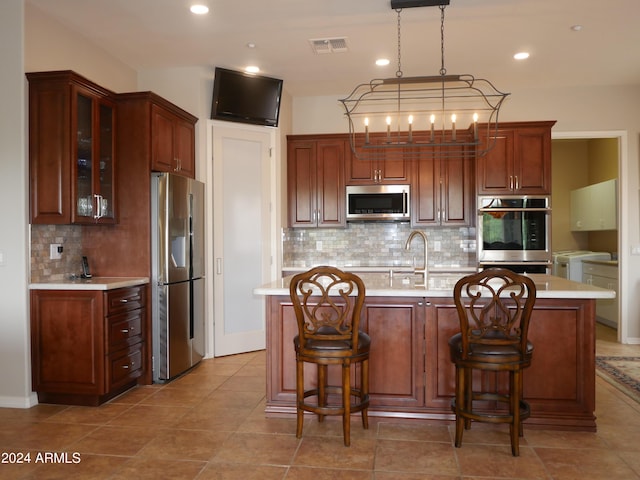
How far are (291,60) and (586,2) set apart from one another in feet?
8.41

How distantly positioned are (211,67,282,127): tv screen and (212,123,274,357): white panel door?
0.14 m

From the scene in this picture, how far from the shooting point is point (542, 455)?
276 cm

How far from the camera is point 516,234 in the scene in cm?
539

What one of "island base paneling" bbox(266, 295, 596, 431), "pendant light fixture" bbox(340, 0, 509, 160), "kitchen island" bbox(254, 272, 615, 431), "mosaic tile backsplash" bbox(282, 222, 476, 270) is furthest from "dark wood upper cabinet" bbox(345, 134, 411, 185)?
"island base paneling" bbox(266, 295, 596, 431)

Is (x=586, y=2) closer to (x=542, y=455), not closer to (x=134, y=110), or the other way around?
(x=542, y=455)

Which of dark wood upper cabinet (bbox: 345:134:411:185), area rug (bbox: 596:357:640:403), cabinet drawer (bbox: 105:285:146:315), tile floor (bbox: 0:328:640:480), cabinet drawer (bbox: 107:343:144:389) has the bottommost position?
area rug (bbox: 596:357:640:403)

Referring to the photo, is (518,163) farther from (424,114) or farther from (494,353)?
(494,353)

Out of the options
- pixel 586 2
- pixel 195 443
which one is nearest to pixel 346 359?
pixel 195 443

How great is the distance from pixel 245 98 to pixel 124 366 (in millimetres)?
2910

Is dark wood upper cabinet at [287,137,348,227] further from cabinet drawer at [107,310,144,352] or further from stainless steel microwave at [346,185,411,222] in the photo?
cabinet drawer at [107,310,144,352]

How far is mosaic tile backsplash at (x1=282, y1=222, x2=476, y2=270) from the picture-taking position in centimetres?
610

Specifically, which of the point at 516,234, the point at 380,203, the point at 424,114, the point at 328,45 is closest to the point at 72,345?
the point at 328,45

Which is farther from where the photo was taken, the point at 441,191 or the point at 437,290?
the point at 441,191

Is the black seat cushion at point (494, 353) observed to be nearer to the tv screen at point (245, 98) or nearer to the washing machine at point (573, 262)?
the tv screen at point (245, 98)
